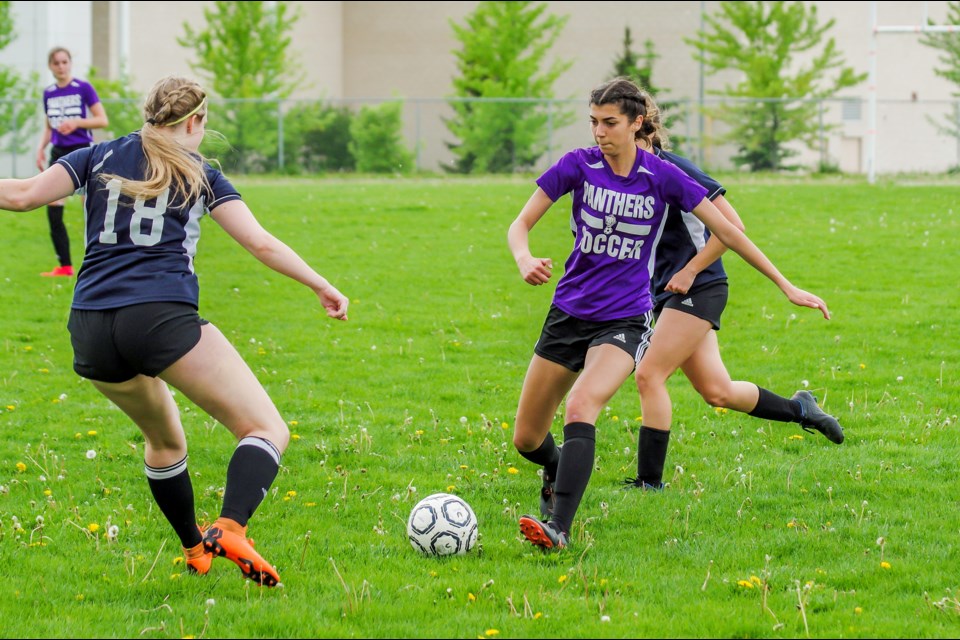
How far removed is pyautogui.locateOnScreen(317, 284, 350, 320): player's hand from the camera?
497cm

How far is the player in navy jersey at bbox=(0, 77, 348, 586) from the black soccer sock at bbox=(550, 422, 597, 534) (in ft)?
4.81

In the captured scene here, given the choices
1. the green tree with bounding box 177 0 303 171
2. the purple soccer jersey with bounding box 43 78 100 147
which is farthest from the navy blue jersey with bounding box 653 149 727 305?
the green tree with bounding box 177 0 303 171

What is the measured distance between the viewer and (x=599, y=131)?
19.7ft

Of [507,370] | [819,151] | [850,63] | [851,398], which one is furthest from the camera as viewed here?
[850,63]

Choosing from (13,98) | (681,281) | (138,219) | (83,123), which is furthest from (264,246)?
(13,98)

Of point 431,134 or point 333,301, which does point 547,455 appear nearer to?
point 333,301

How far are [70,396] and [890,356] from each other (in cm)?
711

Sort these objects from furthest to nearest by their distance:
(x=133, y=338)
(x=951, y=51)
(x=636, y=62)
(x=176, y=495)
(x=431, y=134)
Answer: (x=636, y=62)
(x=431, y=134)
(x=951, y=51)
(x=176, y=495)
(x=133, y=338)

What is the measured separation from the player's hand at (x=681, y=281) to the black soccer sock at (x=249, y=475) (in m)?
2.85

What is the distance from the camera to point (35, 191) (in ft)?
15.9

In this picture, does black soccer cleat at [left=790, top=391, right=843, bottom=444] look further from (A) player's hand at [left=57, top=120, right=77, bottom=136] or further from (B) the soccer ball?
(A) player's hand at [left=57, top=120, right=77, bottom=136]

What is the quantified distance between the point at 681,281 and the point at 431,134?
1145 inches

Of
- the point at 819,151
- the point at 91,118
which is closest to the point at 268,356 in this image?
the point at 91,118

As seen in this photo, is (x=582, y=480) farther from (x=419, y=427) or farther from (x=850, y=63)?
(x=850, y=63)
